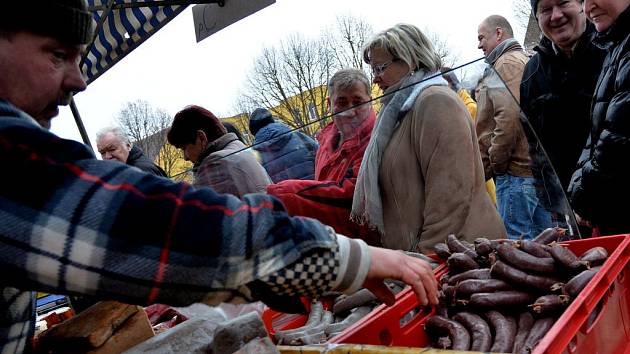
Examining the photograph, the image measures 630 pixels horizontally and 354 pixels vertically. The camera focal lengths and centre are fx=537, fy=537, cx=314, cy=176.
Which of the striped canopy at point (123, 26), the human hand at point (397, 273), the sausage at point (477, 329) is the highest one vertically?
the striped canopy at point (123, 26)

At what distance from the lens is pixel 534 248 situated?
82.4 inches

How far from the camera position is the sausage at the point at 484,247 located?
2.27 meters

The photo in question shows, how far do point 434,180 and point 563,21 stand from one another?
1.69 meters

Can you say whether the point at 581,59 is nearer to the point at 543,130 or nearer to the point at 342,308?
the point at 543,130

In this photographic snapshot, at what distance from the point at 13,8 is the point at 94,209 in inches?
18.1

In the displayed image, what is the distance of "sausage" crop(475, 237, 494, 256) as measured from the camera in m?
2.27

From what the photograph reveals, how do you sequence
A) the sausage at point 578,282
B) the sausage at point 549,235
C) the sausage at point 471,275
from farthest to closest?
the sausage at point 549,235
the sausage at point 471,275
the sausage at point 578,282

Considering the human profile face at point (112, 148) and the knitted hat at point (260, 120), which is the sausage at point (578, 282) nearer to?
the knitted hat at point (260, 120)

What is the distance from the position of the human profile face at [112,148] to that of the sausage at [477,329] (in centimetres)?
452

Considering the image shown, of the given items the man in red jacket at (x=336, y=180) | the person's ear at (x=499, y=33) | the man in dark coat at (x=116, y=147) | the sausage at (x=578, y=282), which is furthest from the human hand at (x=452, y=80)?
the man in dark coat at (x=116, y=147)

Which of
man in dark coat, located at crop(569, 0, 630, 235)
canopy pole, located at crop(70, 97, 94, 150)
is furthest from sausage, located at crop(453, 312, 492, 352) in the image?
canopy pole, located at crop(70, 97, 94, 150)

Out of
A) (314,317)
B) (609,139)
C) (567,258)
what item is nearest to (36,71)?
(314,317)

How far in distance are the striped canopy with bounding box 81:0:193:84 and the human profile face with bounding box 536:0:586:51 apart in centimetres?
289

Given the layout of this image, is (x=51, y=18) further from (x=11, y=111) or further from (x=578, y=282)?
(x=578, y=282)
